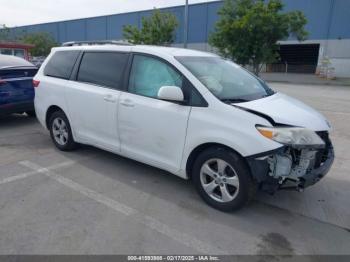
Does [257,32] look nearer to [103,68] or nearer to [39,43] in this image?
[103,68]

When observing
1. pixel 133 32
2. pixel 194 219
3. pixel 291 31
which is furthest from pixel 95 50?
pixel 133 32

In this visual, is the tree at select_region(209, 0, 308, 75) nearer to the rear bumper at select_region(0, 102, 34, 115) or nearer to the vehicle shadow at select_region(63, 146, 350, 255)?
the rear bumper at select_region(0, 102, 34, 115)

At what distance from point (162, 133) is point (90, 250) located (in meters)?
1.54

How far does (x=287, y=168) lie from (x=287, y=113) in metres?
0.62

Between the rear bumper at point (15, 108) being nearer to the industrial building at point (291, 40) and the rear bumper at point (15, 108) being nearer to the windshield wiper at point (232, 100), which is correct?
the windshield wiper at point (232, 100)

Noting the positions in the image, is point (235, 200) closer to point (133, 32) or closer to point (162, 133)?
point (162, 133)

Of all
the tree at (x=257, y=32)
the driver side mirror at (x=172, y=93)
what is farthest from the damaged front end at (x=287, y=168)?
the tree at (x=257, y=32)

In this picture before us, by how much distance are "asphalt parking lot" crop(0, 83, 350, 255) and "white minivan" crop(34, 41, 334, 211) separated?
363 mm

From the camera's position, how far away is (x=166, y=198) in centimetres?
373

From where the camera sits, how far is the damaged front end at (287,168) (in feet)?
9.94

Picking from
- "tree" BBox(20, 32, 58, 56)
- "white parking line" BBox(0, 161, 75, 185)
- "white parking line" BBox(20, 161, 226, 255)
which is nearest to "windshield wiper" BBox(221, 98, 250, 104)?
"white parking line" BBox(20, 161, 226, 255)

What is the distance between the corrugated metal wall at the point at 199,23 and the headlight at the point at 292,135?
35.0 m

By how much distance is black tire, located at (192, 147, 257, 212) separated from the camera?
316 cm

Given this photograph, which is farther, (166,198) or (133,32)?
(133,32)
